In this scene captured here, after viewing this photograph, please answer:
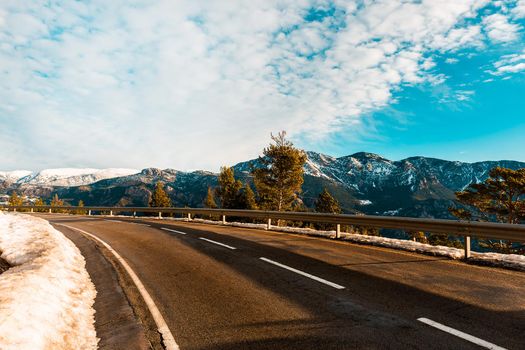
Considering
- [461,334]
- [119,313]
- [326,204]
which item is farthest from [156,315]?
[326,204]

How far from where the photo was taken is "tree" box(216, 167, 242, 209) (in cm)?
5522

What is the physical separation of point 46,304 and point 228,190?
5028 centimetres

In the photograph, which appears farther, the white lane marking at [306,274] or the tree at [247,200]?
the tree at [247,200]

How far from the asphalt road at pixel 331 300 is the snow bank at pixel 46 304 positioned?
1236 millimetres

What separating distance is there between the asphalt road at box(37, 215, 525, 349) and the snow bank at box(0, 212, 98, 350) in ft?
4.06

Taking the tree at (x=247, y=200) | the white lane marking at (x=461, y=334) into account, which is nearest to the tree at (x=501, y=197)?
the white lane marking at (x=461, y=334)

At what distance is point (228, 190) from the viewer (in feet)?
181

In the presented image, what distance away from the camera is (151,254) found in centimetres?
1017

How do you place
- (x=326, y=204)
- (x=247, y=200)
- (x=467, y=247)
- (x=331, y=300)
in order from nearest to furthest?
(x=331, y=300), (x=467, y=247), (x=247, y=200), (x=326, y=204)

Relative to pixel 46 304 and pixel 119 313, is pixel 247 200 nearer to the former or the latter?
pixel 119 313

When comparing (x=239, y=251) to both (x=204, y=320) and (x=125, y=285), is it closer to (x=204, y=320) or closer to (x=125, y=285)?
(x=125, y=285)

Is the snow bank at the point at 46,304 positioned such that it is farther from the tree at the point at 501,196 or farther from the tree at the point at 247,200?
the tree at the point at 247,200

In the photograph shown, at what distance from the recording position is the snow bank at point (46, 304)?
13.4 feet

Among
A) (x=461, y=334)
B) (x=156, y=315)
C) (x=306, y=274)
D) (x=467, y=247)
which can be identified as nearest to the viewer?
(x=461, y=334)
